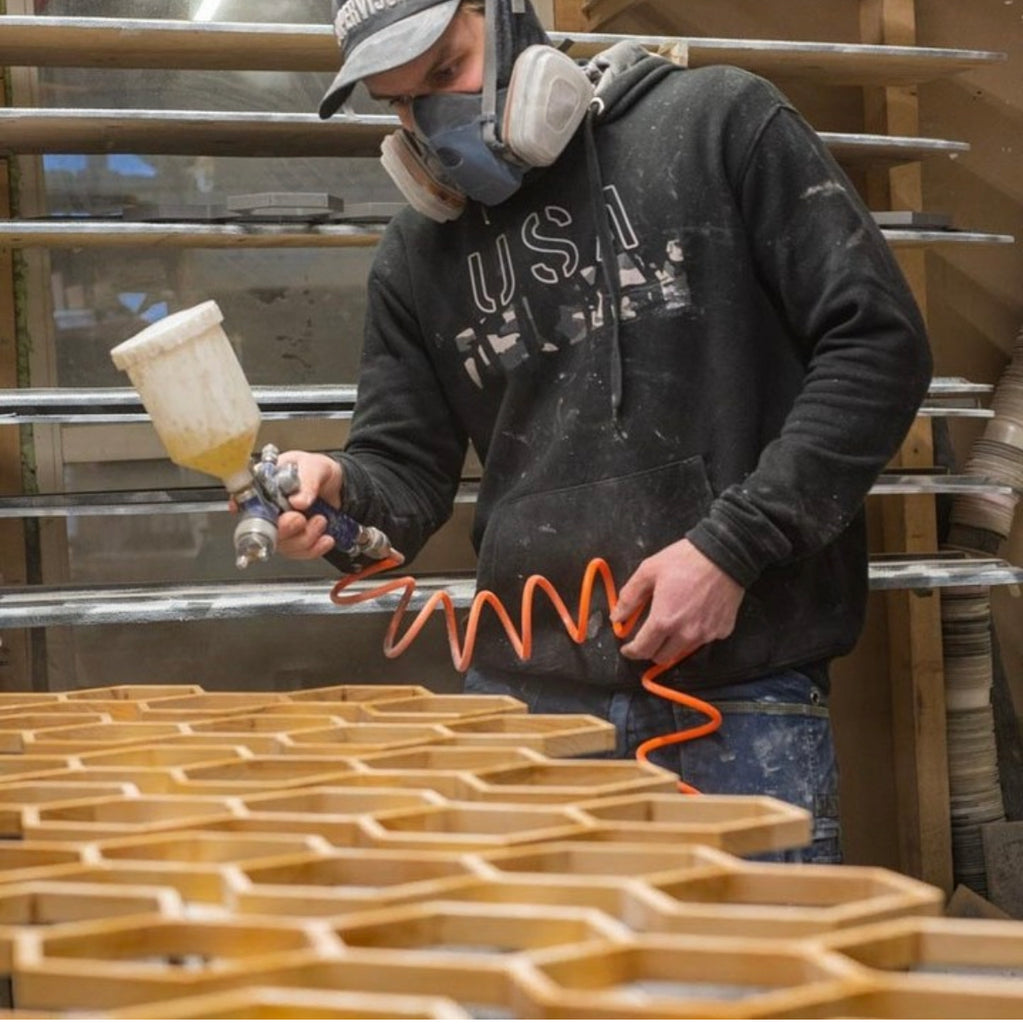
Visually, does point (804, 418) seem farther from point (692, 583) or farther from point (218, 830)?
point (218, 830)

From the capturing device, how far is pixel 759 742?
195cm

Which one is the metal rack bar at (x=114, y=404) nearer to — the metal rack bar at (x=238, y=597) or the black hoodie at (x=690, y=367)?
the metal rack bar at (x=238, y=597)

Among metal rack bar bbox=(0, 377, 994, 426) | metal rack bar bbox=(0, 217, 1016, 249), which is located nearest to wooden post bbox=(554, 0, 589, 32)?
metal rack bar bbox=(0, 217, 1016, 249)

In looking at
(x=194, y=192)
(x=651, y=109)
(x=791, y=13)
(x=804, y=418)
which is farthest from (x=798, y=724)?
(x=791, y=13)

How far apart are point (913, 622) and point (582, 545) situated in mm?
1871

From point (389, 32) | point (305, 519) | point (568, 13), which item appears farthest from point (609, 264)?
point (568, 13)

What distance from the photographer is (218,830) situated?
1.05 metres

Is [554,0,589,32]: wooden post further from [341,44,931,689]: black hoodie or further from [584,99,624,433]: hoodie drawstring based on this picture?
[584,99,624,433]: hoodie drawstring

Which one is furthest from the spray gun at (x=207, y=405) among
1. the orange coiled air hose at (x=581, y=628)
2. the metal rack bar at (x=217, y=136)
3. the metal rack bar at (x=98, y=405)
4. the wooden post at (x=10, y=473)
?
the wooden post at (x=10, y=473)

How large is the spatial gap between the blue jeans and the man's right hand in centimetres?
42

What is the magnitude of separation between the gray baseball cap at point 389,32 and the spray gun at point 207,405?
526 mm

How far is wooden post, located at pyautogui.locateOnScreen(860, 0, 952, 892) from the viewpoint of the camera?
3.69m

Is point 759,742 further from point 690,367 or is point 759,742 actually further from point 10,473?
point 10,473

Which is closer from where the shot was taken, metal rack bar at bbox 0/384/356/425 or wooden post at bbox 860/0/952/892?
metal rack bar at bbox 0/384/356/425
